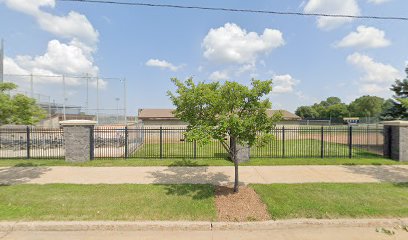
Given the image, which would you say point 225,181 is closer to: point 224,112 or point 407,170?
point 224,112

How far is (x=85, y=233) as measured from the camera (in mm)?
4398

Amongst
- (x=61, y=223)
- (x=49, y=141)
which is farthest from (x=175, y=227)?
(x=49, y=141)

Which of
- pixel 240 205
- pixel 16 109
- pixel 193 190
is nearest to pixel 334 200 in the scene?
pixel 240 205

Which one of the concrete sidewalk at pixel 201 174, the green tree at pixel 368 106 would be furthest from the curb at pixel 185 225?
the green tree at pixel 368 106

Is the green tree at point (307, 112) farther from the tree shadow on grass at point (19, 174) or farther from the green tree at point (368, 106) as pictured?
the tree shadow on grass at point (19, 174)

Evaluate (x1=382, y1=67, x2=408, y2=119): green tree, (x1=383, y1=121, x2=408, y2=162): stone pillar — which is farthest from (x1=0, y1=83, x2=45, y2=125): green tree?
(x1=382, y1=67, x2=408, y2=119): green tree

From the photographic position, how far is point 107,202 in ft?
18.4

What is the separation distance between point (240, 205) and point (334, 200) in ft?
7.39

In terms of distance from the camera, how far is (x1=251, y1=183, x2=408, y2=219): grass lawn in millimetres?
5039

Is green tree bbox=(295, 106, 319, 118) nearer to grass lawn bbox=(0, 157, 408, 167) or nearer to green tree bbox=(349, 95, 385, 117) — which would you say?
green tree bbox=(349, 95, 385, 117)

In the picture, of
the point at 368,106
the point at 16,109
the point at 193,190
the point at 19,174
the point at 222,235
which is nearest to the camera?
the point at 222,235

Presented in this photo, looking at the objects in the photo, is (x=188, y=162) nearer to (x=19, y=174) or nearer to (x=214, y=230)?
(x=214, y=230)

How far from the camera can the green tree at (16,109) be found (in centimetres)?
663

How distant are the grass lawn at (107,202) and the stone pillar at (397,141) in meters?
9.76
